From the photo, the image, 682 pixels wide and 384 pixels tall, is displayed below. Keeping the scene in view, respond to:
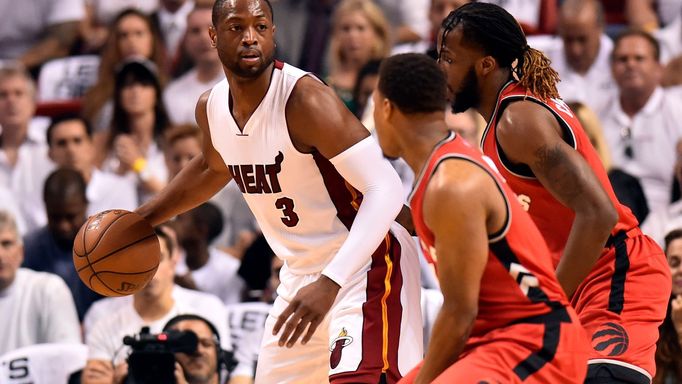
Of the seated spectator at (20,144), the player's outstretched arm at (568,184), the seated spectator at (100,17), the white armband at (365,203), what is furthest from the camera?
the seated spectator at (100,17)

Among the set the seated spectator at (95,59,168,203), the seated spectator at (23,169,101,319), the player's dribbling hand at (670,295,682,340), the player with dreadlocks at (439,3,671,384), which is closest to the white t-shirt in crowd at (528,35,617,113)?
the player's dribbling hand at (670,295,682,340)

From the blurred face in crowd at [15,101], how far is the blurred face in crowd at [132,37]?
81cm

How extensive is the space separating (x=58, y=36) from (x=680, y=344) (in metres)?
6.29

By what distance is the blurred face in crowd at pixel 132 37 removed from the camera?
9.56 metres

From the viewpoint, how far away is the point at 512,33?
4.52m

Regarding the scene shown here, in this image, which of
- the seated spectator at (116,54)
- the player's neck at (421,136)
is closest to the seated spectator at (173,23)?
the seated spectator at (116,54)

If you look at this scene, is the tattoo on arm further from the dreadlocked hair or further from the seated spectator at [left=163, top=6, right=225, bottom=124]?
the seated spectator at [left=163, top=6, right=225, bottom=124]

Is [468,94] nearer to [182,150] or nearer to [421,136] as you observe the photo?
[421,136]

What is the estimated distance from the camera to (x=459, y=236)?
3602 mm

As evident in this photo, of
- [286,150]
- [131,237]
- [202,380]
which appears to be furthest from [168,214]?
[202,380]

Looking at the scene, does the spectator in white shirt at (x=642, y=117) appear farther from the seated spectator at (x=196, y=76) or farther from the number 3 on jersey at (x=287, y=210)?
the number 3 on jersey at (x=287, y=210)

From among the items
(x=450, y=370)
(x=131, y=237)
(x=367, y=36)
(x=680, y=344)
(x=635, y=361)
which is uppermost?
(x=367, y=36)

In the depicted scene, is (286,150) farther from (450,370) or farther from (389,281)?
(450,370)

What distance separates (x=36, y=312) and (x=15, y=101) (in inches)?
94.2
